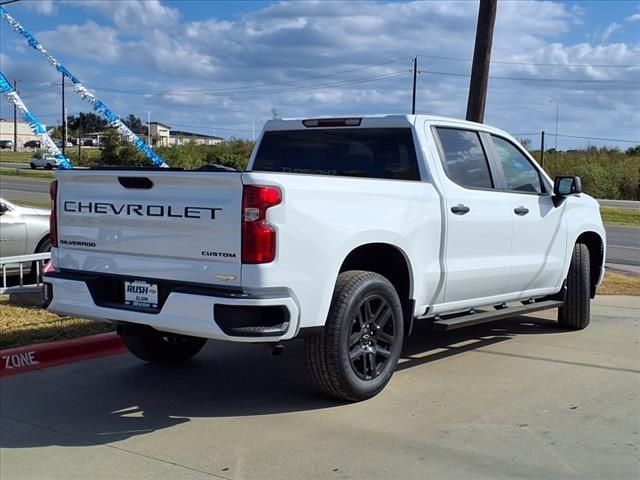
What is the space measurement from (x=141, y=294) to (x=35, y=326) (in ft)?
9.73

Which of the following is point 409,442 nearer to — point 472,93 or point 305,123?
point 305,123

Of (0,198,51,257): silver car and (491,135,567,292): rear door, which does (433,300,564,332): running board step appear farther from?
(0,198,51,257): silver car

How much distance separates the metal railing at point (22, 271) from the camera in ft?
27.3

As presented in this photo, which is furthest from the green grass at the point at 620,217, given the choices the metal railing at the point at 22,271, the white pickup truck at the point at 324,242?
the metal railing at the point at 22,271

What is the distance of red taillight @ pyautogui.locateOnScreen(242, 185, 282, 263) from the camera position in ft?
14.8

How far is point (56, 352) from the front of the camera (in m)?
6.55

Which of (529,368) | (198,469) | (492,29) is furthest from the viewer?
(492,29)

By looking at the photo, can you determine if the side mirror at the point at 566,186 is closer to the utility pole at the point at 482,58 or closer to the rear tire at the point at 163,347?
the rear tire at the point at 163,347

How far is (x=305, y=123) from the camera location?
683 cm

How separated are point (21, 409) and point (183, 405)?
116cm

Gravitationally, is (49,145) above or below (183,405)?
above

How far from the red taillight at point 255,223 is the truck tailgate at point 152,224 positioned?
44mm

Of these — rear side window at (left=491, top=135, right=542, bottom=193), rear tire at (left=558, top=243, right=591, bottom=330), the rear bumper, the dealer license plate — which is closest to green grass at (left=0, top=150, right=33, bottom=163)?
rear tire at (left=558, top=243, right=591, bottom=330)

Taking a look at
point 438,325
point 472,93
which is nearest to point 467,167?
point 438,325
